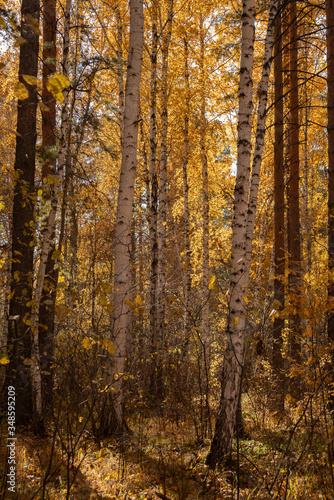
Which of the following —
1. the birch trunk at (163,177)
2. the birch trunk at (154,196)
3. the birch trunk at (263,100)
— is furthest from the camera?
the birch trunk at (163,177)

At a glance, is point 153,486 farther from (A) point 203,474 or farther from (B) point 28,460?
(B) point 28,460

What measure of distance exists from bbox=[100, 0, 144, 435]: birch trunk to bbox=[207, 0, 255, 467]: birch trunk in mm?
1244

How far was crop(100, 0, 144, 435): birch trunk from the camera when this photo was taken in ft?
14.3

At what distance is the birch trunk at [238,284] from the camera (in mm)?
3875

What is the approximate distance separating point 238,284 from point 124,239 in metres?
1.51

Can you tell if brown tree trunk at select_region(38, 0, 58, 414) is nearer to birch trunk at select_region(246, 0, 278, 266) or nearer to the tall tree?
the tall tree

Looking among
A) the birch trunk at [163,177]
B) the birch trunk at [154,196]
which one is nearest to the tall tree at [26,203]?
the birch trunk at [154,196]

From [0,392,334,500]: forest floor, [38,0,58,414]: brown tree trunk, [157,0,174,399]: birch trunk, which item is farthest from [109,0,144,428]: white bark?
[157,0,174,399]: birch trunk

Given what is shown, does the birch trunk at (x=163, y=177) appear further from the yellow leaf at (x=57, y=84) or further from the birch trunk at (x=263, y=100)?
the yellow leaf at (x=57, y=84)

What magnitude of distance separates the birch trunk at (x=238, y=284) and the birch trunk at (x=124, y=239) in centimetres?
124

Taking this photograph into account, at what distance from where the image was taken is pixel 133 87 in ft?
15.0

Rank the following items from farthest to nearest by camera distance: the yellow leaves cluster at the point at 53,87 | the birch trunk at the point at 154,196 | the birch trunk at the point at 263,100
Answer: the birch trunk at the point at 154,196
the birch trunk at the point at 263,100
the yellow leaves cluster at the point at 53,87

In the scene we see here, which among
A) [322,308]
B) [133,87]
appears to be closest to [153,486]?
[322,308]

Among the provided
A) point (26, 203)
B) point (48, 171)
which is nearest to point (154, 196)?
point (48, 171)
